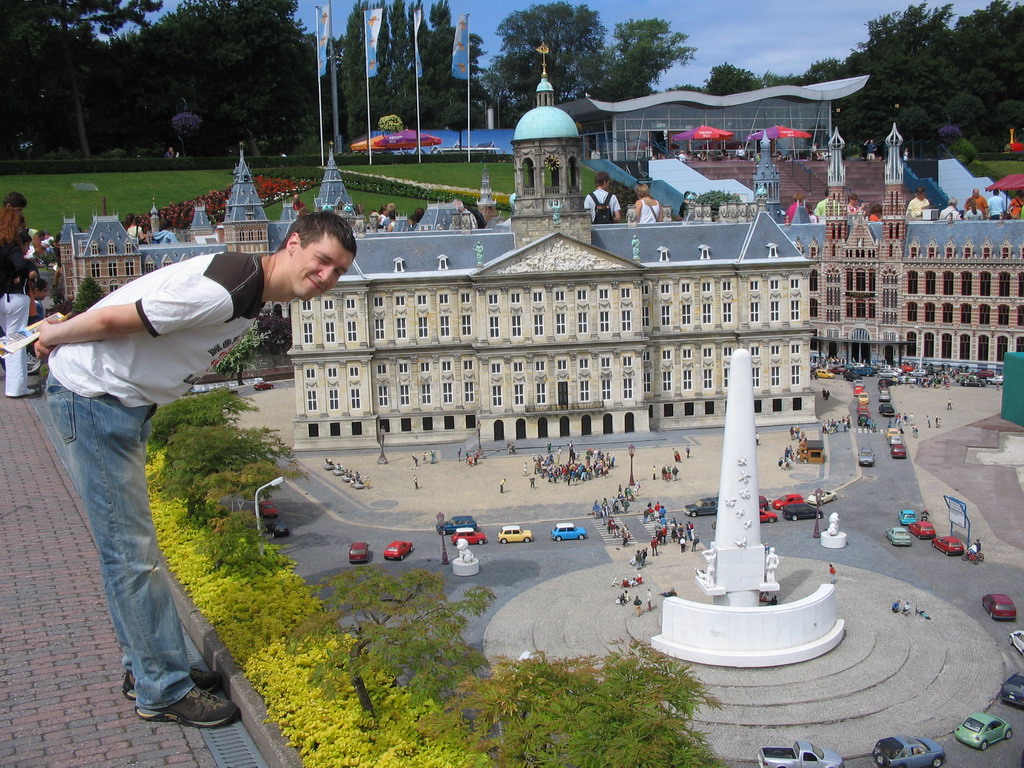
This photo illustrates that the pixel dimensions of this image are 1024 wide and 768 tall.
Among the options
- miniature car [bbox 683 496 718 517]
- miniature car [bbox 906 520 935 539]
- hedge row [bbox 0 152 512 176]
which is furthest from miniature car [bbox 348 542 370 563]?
hedge row [bbox 0 152 512 176]

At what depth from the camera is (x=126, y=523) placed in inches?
517

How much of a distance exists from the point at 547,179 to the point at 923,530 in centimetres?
4142

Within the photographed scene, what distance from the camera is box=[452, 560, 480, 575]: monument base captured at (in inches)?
2180

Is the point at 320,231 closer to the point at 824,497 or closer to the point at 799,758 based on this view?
the point at 799,758

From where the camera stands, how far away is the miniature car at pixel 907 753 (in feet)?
118

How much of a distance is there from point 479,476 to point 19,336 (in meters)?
61.3

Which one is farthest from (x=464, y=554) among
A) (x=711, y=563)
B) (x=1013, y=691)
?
(x=1013, y=691)

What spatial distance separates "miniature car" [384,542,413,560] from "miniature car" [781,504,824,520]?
22497mm

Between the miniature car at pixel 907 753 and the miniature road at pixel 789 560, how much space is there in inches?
40.4

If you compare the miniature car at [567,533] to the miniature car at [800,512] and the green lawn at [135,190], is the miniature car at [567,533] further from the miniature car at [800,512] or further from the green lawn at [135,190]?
the green lawn at [135,190]

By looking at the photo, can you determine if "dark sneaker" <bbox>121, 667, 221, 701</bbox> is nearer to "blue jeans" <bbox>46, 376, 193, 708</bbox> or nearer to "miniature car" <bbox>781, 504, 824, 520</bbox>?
"blue jeans" <bbox>46, 376, 193, 708</bbox>

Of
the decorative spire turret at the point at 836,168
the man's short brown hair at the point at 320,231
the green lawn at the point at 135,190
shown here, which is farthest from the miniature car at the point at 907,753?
the green lawn at the point at 135,190

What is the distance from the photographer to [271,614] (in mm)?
24141

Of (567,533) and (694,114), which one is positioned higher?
(694,114)
